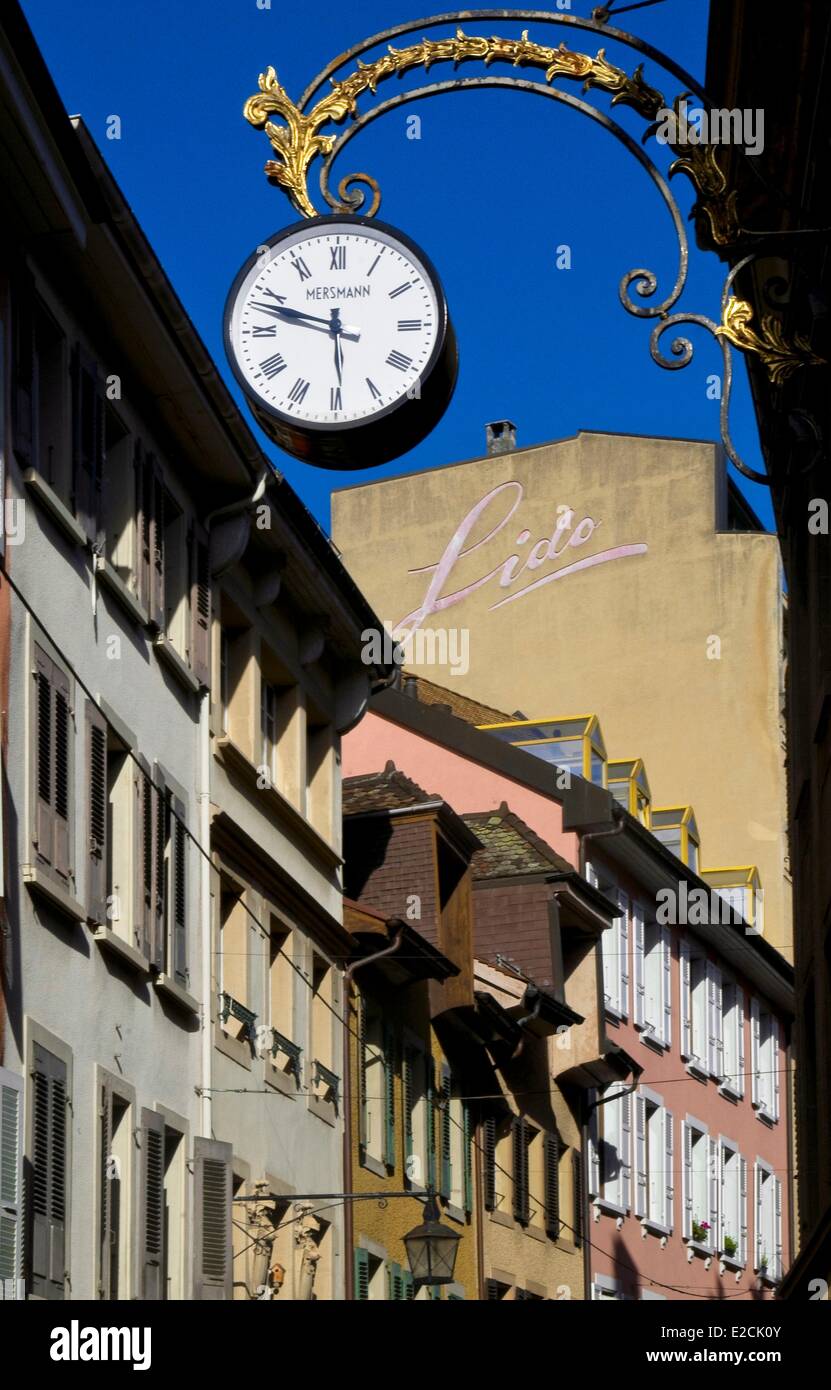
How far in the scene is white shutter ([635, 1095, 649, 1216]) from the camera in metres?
43.3

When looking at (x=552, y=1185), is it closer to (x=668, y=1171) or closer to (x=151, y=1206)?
(x=668, y=1171)

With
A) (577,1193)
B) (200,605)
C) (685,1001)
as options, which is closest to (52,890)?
(200,605)

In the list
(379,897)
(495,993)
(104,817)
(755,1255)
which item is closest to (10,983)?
(104,817)

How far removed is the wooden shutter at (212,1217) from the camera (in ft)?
77.5

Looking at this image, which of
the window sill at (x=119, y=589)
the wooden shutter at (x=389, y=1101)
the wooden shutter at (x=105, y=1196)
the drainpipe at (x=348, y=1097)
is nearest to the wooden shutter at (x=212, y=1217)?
the wooden shutter at (x=105, y=1196)

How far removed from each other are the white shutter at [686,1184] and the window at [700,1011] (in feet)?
4.07

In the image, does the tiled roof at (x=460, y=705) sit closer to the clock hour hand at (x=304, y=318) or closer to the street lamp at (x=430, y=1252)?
the street lamp at (x=430, y=1252)

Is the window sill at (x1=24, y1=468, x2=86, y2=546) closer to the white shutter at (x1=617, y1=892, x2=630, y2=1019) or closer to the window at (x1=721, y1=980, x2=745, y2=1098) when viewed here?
the white shutter at (x1=617, y1=892, x2=630, y2=1019)

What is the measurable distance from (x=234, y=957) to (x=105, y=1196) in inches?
225

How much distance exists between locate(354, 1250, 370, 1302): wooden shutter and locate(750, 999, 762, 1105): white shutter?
20.9 meters

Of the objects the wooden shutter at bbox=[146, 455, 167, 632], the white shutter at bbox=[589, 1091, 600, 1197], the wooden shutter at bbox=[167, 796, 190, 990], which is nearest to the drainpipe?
the wooden shutter at bbox=[167, 796, 190, 990]

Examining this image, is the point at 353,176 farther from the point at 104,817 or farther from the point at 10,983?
the point at 104,817

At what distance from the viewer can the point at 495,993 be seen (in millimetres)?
37219

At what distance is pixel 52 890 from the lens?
1947 centimetres
